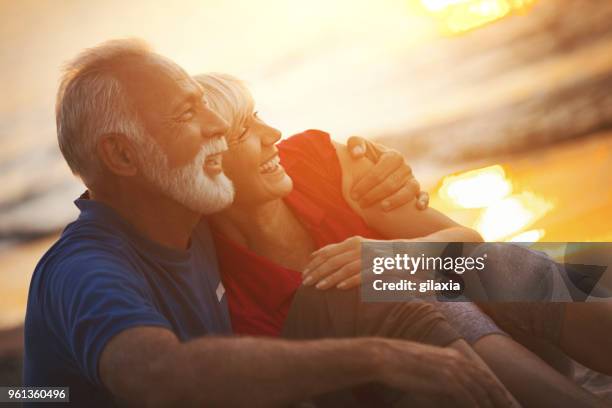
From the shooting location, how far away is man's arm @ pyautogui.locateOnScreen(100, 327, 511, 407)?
141 centimetres

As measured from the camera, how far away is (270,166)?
1.83m

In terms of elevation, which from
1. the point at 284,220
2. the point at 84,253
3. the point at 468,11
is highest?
the point at 468,11

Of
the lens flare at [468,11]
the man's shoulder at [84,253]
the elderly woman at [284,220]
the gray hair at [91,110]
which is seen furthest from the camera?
the lens flare at [468,11]

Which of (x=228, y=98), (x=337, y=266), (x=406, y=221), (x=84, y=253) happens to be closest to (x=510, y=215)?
(x=406, y=221)

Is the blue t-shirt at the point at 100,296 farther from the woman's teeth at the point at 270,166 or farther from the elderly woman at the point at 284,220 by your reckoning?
the woman's teeth at the point at 270,166

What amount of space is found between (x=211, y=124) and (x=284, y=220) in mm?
280

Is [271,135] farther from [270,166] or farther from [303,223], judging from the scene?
[303,223]

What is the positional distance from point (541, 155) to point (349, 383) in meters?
0.84

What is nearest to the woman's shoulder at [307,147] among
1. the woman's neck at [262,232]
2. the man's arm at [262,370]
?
the woman's neck at [262,232]

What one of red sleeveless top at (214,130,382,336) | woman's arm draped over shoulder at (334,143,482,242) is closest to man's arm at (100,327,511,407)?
red sleeveless top at (214,130,382,336)

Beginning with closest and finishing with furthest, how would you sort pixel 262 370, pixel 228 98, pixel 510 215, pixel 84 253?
pixel 262 370 → pixel 84 253 → pixel 228 98 → pixel 510 215

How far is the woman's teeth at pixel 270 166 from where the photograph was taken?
182cm

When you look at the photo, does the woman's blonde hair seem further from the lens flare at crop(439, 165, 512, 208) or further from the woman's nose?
the lens flare at crop(439, 165, 512, 208)

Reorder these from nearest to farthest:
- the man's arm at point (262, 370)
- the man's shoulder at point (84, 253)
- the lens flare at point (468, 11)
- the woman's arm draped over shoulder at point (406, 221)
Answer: the man's arm at point (262, 370) → the man's shoulder at point (84, 253) → the woman's arm draped over shoulder at point (406, 221) → the lens flare at point (468, 11)
